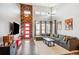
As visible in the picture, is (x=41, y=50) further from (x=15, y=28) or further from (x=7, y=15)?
(x=7, y=15)

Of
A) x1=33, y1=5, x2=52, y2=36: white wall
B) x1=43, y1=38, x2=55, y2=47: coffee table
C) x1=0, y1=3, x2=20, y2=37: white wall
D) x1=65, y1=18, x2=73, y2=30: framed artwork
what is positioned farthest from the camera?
x1=65, y1=18, x2=73, y2=30: framed artwork

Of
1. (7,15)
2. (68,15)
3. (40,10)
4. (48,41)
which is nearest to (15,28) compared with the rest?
(7,15)

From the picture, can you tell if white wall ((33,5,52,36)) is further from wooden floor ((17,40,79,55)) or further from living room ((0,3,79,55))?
wooden floor ((17,40,79,55))

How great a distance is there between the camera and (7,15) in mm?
3604

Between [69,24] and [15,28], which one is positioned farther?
[69,24]

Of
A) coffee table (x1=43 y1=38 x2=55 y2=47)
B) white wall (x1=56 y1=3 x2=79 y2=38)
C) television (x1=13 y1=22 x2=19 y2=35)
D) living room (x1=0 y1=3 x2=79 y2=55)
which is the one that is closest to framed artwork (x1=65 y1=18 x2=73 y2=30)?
living room (x1=0 y1=3 x2=79 y2=55)

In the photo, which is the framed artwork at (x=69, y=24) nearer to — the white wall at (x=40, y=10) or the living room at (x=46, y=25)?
the living room at (x=46, y=25)

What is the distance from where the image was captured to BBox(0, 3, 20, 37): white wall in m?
3.23

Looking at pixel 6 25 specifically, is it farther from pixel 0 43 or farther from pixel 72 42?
pixel 72 42

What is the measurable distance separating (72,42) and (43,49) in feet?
3.19

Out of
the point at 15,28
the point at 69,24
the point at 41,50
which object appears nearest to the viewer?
→ the point at 41,50

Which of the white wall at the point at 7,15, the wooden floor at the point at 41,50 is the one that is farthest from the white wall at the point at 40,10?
the wooden floor at the point at 41,50

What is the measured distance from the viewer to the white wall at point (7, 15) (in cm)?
323
